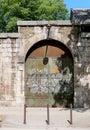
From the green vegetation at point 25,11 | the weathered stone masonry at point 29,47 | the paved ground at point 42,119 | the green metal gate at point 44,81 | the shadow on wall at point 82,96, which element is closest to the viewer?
the paved ground at point 42,119

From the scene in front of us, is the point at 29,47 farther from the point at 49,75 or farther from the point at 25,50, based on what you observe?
the point at 49,75

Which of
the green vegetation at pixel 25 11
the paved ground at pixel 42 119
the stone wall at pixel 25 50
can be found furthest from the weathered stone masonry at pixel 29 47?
the green vegetation at pixel 25 11

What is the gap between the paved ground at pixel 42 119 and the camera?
1753 centimetres

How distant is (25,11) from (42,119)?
25.3 metres

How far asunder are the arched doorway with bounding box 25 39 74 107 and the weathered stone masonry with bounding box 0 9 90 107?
0.51m

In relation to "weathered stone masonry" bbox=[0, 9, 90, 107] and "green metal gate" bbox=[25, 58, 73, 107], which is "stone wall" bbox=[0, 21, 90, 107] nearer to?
"weathered stone masonry" bbox=[0, 9, 90, 107]

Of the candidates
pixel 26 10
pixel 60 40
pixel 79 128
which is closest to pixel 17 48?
pixel 60 40

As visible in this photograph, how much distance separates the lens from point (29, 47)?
25953 mm

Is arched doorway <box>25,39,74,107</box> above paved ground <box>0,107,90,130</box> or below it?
above

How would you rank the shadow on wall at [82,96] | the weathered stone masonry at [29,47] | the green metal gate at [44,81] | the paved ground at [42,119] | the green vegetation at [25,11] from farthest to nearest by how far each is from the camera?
1. the green vegetation at [25,11]
2. the green metal gate at [44,81]
3. the weathered stone masonry at [29,47]
4. the shadow on wall at [82,96]
5. the paved ground at [42,119]

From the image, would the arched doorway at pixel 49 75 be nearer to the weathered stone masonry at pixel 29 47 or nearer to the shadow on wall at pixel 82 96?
the weathered stone masonry at pixel 29 47

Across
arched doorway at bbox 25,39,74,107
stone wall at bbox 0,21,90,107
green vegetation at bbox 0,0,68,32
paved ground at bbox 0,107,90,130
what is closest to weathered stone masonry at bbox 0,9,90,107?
stone wall at bbox 0,21,90,107

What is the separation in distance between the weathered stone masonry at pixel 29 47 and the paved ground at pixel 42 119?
1.38 meters

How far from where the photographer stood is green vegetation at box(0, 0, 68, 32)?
44.2 meters
